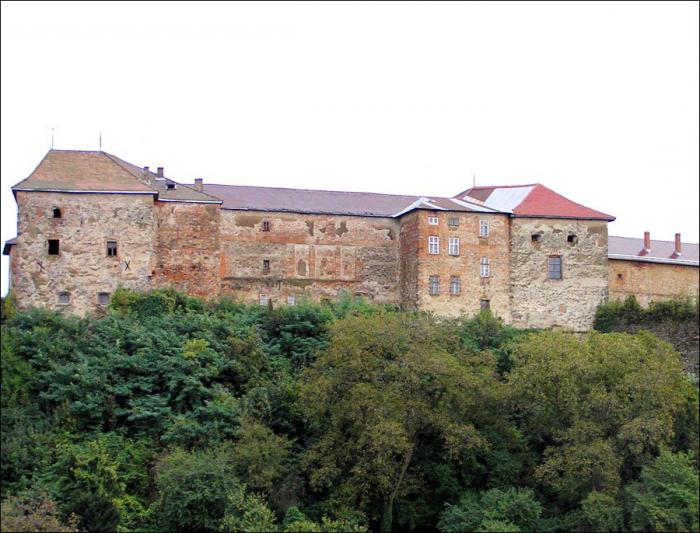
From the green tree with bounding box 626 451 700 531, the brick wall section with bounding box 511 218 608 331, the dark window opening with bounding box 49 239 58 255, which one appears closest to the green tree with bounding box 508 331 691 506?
the green tree with bounding box 626 451 700 531

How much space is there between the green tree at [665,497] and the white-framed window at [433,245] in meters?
17.1

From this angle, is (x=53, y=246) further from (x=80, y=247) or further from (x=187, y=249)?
(x=187, y=249)

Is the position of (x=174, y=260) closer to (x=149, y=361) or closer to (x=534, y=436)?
(x=149, y=361)

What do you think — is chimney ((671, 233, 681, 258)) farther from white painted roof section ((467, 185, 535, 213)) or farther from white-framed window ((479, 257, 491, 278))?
white-framed window ((479, 257, 491, 278))

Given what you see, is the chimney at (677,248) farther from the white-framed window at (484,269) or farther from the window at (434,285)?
the window at (434,285)

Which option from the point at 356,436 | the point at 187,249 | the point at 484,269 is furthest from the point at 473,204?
the point at 356,436

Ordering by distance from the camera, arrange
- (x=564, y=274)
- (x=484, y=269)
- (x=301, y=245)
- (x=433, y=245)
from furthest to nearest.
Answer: (x=564, y=274) → (x=301, y=245) → (x=484, y=269) → (x=433, y=245)

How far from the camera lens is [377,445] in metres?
36.3

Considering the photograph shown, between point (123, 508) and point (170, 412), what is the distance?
4635 mm

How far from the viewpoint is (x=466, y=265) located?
51656 mm

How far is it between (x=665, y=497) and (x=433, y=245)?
18.7 meters

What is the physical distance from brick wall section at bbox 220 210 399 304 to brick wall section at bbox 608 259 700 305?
10.9 metres

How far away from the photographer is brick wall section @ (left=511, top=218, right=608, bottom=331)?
171 feet

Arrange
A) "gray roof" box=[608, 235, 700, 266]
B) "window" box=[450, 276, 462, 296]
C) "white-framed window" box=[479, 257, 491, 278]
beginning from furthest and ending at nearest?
"gray roof" box=[608, 235, 700, 266], "white-framed window" box=[479, 257, 491, 278], "window" box=[450, 276, 462, 296]
